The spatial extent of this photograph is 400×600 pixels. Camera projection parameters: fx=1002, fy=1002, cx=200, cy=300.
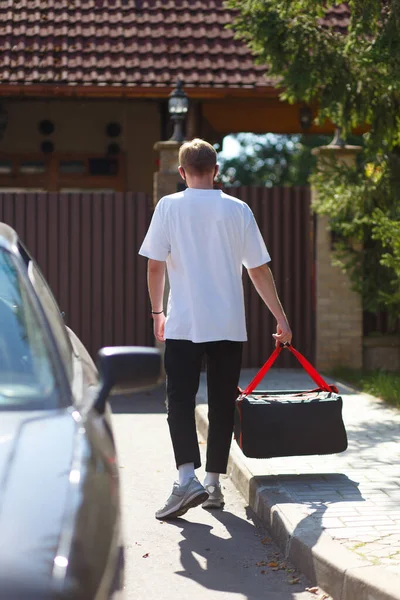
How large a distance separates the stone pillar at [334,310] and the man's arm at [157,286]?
6176mm

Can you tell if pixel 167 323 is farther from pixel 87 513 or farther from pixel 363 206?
pixel 363 206

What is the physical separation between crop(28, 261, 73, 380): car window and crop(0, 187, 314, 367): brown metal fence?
7.98 m

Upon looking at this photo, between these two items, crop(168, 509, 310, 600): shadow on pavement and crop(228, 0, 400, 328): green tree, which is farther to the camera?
crop(228, 0, 400, 328): green tree

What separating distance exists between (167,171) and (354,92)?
248cm

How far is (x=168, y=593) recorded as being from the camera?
4.29 metres

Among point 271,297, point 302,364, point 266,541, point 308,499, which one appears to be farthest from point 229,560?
point 271,297

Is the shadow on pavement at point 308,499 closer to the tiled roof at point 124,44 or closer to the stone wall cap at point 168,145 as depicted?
the stone wall cap at point 168,145

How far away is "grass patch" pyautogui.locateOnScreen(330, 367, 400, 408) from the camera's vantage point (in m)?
9.33

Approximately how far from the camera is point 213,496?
5.80 meters

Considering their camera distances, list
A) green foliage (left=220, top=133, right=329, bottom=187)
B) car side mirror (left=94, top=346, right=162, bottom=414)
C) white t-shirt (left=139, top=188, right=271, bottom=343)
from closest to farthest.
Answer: car side mirror (left=94, top=346, right=162, bottom=414), white t-shirt (left=139, top=188, right=271, bottom=343), green foliage (left=220, top=133, right=329, bottom=187)

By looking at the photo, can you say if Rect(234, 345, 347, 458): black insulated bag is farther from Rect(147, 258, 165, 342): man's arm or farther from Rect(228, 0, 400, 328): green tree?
Rect(228, 0, 400, 328): green tree

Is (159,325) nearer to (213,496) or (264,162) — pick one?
(213,496)

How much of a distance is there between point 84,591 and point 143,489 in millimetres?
3922

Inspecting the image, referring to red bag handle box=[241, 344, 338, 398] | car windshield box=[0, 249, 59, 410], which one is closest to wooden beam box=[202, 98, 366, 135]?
red bag handle box=[241, 344, 338, 398]
